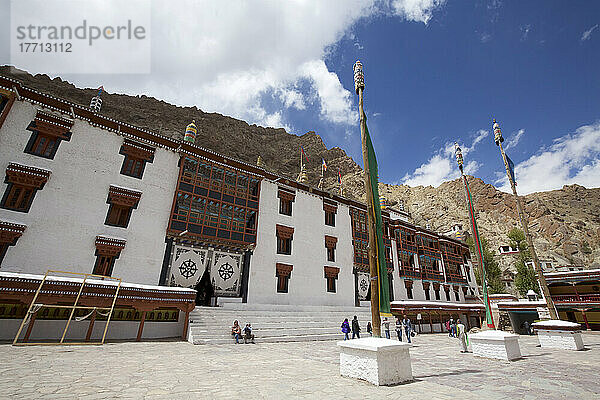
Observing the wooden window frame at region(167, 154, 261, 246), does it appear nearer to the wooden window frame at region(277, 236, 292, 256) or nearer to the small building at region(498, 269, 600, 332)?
the wooden window frame at region(277, 236, 292, 256)

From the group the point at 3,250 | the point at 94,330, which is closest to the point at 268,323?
the point at 94,330

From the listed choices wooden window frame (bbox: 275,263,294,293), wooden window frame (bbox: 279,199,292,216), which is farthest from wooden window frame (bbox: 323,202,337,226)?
wooden window frame (bbox: 275,263,294,293)

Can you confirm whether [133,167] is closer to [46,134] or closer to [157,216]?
[157,216]

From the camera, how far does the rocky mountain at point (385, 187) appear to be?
206 ft

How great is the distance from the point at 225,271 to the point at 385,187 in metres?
→ 76.6

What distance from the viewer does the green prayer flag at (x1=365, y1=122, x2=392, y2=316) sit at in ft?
24.5

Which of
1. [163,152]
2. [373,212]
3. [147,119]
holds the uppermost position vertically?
[147,119]

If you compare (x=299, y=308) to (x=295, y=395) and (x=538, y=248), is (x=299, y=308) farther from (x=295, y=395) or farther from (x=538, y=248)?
(x=538, y=248)

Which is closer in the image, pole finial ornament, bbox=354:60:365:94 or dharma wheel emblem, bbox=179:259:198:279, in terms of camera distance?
pole finial ornament, bbox=354:60:365:94

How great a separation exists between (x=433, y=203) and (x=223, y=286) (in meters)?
75.0

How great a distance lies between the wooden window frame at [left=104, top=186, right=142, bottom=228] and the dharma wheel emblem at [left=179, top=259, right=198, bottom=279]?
14.1 ft

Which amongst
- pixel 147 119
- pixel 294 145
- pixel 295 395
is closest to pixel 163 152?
pixel 295 395

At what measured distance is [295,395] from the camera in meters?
5.16

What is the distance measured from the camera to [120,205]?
17391 millimetres
